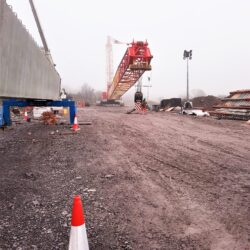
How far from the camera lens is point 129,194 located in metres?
5.34

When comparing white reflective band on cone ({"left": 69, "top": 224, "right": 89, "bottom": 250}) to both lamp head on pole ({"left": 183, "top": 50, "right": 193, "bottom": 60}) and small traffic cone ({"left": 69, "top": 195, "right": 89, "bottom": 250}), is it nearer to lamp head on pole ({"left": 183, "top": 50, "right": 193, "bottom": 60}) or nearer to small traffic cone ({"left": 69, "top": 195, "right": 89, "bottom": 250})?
small traffic cone ({"left": 69, "top": 195, "right": 89, "bottom": 250})

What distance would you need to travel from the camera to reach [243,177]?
20.4 feet

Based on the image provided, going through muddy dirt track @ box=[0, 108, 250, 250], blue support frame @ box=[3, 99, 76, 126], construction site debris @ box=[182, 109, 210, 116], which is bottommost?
muddy dirt track @ box=[0, 108, 250, 250]

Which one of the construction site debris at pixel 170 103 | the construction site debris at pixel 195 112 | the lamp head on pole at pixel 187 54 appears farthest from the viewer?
the construction site debris at pixel 170 103

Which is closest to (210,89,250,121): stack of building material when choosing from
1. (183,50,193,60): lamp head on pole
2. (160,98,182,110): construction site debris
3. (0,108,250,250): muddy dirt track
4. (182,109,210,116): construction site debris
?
(182,109,210,116): construction site debris

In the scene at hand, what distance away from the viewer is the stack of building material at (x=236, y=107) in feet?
65.8

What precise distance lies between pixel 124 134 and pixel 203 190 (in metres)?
6.24

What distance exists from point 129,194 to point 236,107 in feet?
58.1

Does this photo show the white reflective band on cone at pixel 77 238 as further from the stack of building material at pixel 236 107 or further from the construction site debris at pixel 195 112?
the construction site debris at pixel 195 112

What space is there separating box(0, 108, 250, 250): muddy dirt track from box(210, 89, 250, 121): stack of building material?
1153cm

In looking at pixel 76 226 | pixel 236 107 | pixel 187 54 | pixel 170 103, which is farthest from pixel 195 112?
pixel 76 226

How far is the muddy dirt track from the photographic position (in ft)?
13.1

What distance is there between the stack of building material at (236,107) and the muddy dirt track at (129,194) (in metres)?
11.5

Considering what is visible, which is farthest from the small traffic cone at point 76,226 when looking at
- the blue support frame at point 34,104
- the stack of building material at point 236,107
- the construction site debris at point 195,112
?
the construction site debris at point 195,112
